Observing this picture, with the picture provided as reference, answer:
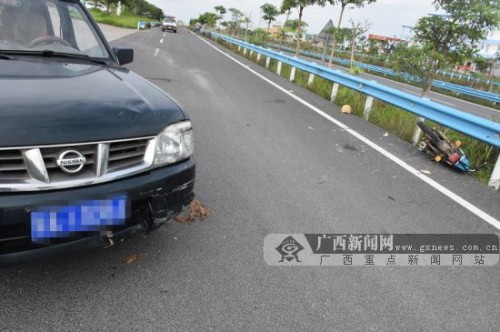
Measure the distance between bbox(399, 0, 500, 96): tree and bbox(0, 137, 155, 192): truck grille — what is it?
33.6 ft

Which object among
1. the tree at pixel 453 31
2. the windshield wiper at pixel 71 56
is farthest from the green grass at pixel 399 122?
the windshield wiper at pixel 71 56

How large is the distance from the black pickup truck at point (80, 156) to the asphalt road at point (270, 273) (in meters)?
0.42

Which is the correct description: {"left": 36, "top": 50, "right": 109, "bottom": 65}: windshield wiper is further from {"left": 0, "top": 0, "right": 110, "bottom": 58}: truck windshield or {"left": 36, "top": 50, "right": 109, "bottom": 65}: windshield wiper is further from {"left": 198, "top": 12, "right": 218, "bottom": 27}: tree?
{"left": 198, "top": 12, "right": 218, "bottom": 27}: tree

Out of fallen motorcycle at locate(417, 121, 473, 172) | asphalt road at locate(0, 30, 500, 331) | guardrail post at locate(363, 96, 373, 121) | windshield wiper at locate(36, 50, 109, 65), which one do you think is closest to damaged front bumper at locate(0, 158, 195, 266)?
asphalt road at locate(0, 30, 500, 331)

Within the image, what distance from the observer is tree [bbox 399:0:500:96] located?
9.93m

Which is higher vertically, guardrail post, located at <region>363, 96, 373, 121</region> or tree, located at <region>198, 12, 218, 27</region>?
tree, located at <region>198, 12, 218, 27</region>

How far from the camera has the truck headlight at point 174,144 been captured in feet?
8.29

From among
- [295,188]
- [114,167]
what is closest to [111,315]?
[114,167]

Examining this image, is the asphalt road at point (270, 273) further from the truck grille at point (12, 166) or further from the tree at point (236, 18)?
the tree at point (236, 18)

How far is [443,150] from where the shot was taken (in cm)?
583

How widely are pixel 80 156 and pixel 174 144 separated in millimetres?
668

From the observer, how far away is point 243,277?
2809mm

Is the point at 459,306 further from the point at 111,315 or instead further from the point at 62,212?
the point at 62,212

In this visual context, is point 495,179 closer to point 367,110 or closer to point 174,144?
point 367,110
